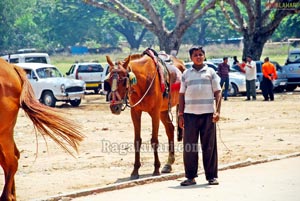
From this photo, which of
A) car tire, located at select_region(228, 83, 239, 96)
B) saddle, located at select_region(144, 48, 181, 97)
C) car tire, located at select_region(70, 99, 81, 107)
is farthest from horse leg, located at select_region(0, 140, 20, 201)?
car tire, located at select_region(228, 83, 239, 96)

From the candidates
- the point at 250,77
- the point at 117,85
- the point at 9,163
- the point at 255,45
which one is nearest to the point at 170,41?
the point at 255,45

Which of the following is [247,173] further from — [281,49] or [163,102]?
[281,49]

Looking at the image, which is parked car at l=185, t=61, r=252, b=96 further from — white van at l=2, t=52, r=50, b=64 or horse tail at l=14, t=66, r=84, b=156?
horse tail at l=14, t=66, r=84, b=156

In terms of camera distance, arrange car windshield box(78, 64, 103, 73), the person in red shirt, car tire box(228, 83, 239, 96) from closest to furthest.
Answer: the person in red shirt → car tire box(228, 83, 239, 96) → car windshield box(78, 64, 103, 73)

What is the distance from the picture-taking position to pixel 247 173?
12.2m

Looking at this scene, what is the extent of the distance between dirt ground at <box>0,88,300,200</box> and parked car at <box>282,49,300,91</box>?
1062 cm

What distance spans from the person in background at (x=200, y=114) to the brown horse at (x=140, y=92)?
1.23m

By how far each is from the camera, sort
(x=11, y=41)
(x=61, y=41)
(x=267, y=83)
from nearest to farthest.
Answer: (x=267, y=83), (x=11, y=41), (x=61, y=41)

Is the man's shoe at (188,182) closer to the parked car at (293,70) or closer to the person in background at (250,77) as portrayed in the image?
the person in background at (250,77)

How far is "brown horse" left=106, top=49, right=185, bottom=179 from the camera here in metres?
12.3

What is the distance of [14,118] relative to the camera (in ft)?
33.1

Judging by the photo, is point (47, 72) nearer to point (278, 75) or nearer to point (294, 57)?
point (278, 75)

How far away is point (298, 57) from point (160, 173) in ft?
85.3

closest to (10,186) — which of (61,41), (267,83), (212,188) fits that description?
(212,188)
